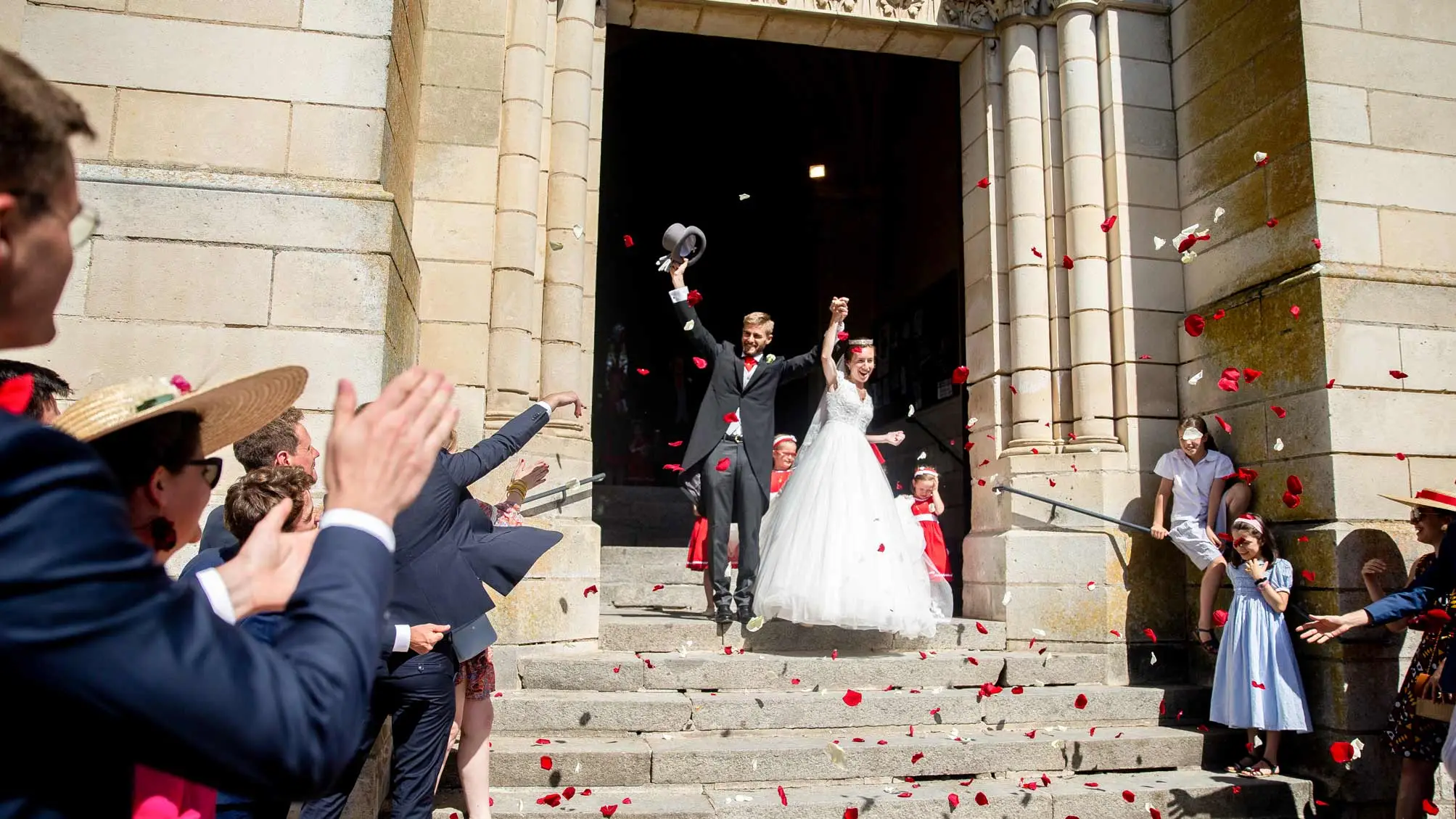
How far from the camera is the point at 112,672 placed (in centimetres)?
77

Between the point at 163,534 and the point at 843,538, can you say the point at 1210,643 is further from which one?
the point at 163,534

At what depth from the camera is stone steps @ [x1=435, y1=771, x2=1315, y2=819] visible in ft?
→ 13.2

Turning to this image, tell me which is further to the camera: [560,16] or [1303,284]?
[560,16]

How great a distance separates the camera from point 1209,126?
6406mm

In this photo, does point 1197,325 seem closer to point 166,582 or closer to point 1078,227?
point 1078,227

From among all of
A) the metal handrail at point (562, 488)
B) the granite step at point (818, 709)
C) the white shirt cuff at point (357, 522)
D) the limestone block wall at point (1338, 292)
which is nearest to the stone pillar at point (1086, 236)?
the limestone block wall at point (1338, 292)

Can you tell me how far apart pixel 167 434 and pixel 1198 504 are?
5912 millimetres

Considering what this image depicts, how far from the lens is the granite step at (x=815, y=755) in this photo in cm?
425

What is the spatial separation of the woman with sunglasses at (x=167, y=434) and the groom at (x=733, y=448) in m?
4.37

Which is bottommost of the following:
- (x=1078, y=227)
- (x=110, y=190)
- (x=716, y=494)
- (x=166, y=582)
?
(x=166, y=582)

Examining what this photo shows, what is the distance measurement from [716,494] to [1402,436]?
3.77m

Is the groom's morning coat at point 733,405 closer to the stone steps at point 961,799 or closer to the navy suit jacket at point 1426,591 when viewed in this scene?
the stone steps at point 961,799

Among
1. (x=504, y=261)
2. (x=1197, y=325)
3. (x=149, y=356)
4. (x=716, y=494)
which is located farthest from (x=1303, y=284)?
(x=149, y=356)

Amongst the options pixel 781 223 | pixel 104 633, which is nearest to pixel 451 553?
pixel 104 633
